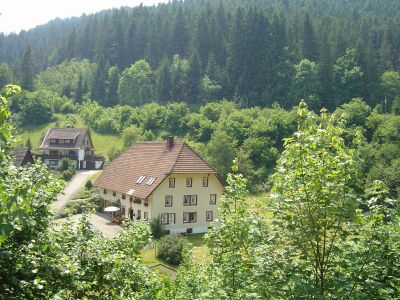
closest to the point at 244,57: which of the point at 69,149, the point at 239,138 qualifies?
the point at 239,138

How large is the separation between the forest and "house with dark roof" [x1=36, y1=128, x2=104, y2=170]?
9805mm

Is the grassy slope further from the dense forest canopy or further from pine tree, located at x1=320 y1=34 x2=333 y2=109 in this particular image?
pine tree, located at x1=320 y1=34 x2=333 y2=109

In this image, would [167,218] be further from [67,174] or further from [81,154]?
[81,154]

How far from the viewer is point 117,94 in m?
125

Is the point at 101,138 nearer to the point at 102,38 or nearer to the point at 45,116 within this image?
the point at 45,116

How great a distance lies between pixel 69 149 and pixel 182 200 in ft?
150

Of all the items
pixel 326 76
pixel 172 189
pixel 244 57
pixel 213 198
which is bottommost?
pixel 213 198

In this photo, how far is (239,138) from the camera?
3132 inches

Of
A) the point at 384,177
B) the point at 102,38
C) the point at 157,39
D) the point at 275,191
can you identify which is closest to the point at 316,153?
the point at 275,191

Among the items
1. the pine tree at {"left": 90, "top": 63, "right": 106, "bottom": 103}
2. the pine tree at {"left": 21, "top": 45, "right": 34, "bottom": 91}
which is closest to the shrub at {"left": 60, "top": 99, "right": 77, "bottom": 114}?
the pine tree at {"left": 90, "top": 63, "right": 106, "bottom": 103}

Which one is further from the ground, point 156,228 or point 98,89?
point 98,89

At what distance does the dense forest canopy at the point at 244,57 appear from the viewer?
4092 inches

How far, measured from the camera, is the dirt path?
183 ft

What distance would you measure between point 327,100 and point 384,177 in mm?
49303
